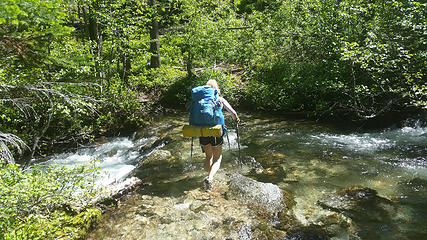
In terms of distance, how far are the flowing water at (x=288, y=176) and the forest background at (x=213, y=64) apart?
1.32 m

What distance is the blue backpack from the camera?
574 cm

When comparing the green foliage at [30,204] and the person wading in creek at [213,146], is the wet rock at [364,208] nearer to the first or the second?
the person wading in creek at [213,146]

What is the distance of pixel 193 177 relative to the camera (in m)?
6.89

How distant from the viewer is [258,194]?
5.51m

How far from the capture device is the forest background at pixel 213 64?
6551 millimetres

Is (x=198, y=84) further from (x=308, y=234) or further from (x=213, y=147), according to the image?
(x=308, y=234)

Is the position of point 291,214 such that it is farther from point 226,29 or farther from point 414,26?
point 226,29

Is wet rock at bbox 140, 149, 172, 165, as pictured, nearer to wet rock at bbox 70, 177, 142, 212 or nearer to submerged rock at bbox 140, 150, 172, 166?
submerged rock at bbox 140, 150, 172, 166

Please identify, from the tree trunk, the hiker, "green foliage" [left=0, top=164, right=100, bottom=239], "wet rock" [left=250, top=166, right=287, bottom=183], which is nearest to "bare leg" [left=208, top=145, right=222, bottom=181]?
the hiker

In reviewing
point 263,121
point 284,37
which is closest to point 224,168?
point 263,121

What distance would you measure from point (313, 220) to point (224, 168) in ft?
9.95

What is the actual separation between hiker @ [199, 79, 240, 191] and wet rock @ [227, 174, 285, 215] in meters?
0.50

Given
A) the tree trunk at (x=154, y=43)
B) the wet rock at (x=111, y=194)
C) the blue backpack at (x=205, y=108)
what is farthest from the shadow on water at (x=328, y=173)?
the tree trunk at (x=154, y=43)

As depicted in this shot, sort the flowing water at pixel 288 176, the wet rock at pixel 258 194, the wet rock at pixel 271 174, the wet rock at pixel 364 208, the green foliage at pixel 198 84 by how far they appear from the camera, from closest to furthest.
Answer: the wet rock at pixel 364 208 < the flowing water at pixel 288 176 < the wet rock at pixel 258 194 < the wet rock at pixel 271 174 < the green foliage at pixel 198 84
